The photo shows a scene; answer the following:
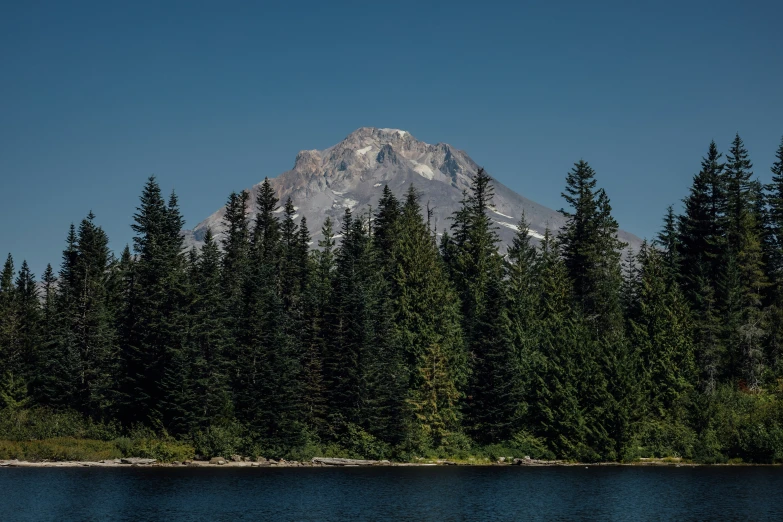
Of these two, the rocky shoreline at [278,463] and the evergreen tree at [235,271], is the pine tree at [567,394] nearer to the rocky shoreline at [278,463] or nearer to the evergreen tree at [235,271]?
the rocky shoreline at [278,463]

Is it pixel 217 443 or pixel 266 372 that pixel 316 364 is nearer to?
pixel 266 372

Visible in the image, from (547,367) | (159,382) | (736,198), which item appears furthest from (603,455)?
(159,382)

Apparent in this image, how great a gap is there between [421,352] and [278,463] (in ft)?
68.5

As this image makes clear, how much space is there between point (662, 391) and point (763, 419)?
36.1 feet

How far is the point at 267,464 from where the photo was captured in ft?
283

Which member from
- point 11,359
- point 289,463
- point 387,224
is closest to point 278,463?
point 289,463

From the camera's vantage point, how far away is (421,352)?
96312mm

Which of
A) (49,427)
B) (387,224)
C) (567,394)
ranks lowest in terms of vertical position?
(49,427)

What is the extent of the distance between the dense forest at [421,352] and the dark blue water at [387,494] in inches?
323

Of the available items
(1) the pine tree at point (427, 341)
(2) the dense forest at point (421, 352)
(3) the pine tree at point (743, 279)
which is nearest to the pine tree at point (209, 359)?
(2) the dense forest at point (421, 352)

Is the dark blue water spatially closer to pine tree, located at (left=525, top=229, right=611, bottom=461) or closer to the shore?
the shore

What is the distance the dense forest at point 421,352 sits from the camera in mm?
88875

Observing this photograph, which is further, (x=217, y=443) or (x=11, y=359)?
(x=11, y=359)

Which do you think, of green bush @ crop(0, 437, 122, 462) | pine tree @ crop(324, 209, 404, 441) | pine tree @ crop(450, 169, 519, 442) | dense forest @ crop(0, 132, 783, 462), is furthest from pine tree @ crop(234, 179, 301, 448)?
pine tree @ crop(450, 169, 519, 442)
